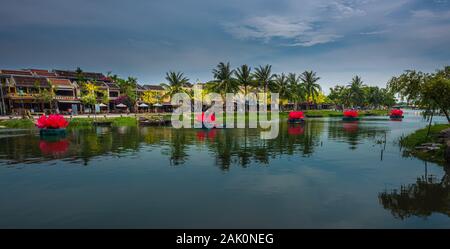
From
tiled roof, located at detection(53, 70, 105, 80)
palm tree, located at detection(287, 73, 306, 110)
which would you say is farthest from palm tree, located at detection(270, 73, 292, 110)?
tiled roof, located at detection(53, 70, 105, 80)

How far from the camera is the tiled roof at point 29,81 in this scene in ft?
220

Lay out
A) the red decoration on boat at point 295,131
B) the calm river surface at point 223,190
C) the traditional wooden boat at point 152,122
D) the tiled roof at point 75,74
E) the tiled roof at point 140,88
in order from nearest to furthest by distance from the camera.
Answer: the calm river surface at point 223,190
the red decoration on boat at point 295,131
the traditional wooden boat at point 152,122
the tiled roof at point 75,74
the tiled roof at point 140,88

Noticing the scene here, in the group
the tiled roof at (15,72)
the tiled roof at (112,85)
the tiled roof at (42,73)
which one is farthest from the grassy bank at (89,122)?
the tiled roof at (42,73)

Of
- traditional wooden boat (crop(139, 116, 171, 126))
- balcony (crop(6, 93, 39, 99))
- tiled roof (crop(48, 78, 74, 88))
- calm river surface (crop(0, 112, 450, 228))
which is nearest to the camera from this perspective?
calm river surface (crop(0, 112, 450, 228))

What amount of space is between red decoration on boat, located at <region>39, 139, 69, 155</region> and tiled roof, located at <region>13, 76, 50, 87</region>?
43.5 metres

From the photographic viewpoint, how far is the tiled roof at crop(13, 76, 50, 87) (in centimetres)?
6706

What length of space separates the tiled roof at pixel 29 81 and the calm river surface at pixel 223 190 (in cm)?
5143

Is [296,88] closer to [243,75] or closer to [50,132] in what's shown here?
[243,75]

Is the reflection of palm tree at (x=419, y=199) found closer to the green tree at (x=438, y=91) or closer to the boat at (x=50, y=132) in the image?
the green tree at (x=438, y=91)

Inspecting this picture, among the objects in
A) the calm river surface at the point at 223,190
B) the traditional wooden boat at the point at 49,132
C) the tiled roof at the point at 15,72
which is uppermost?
the tiled roof at the point at 15,72

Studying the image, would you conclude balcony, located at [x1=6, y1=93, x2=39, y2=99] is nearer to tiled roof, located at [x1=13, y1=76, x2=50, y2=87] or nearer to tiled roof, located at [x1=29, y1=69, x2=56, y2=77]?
tiled roof, located at [x1=13, y1=76, x2=50, y2=87]

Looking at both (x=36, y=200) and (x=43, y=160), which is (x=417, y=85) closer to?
(x=36, y=200)
